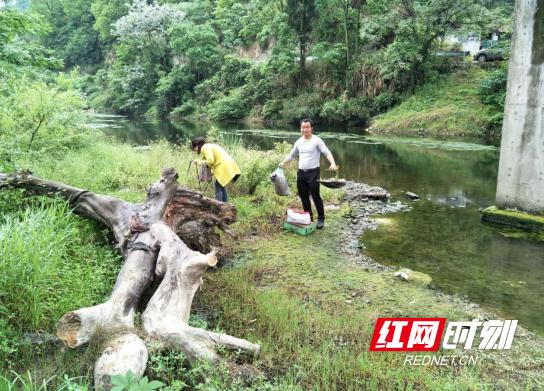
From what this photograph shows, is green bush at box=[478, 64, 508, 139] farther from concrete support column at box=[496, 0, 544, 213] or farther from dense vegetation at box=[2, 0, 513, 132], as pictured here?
concrete support column at box=[496, 0, 544, 213]

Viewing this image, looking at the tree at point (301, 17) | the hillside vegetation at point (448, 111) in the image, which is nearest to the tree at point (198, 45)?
the tree at point (301, 17)

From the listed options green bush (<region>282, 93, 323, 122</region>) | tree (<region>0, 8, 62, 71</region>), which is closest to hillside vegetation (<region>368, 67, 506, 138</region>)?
green bush (<region>282, 93, 323, 122</region>)

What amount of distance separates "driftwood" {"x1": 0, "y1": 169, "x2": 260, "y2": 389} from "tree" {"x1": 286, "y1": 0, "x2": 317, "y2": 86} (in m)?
29.3

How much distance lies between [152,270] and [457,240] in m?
5.02

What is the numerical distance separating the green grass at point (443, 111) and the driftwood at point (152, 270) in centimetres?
1955

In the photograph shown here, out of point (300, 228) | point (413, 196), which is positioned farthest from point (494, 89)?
point (300, 228)

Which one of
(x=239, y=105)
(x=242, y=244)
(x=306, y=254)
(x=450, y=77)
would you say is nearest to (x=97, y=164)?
(x=242, y=244)

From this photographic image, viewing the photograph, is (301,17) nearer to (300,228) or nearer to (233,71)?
(233,71)

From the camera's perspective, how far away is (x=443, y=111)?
78.9 ft

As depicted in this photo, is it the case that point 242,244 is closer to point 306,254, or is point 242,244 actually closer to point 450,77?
point 306,254

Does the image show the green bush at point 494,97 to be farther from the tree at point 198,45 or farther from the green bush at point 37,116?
the tree at point 198,45

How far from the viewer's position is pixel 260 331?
3.87 m

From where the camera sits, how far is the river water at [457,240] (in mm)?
5105

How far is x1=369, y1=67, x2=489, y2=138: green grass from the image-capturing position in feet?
74.2
